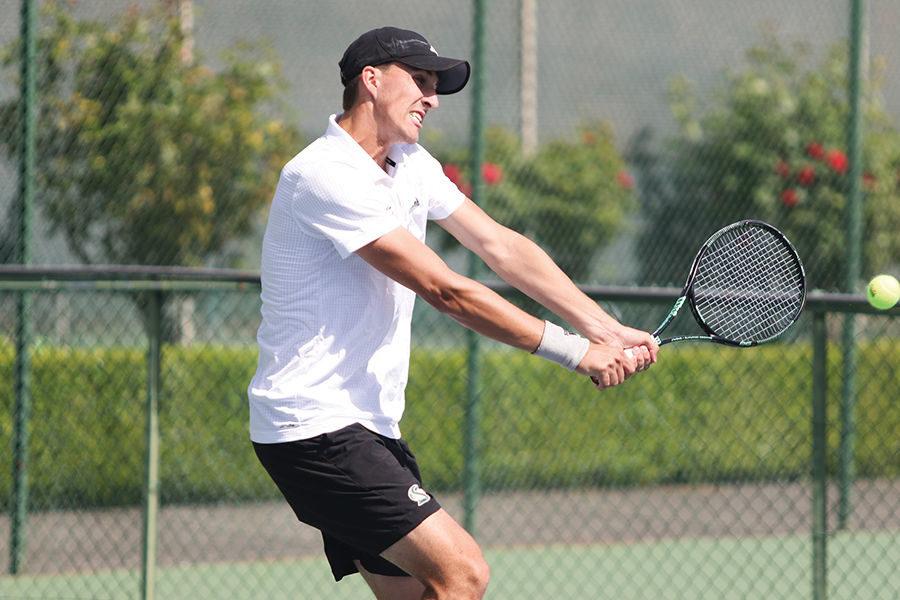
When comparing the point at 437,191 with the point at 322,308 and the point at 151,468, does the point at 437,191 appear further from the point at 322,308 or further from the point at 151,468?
the point at 151,468

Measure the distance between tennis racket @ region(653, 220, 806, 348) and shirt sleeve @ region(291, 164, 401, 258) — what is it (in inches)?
43.8

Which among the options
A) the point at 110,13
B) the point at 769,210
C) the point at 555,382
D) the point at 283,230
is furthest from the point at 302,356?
the point at 769,210

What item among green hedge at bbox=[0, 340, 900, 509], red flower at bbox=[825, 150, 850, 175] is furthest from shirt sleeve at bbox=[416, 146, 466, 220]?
red flower at bbox=[825, 150, 850, 175]

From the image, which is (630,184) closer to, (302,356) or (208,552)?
(208,552)

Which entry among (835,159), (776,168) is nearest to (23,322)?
(776,168)

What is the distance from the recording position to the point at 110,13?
6582 mm

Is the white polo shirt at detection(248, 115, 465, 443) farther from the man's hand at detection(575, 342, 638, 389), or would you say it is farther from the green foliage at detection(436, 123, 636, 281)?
the green foliage at detection(436, 123, 636, 281)

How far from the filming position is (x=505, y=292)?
526 cm

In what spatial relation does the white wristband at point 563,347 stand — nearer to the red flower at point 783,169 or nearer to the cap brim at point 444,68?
the cap brim at point 444,68

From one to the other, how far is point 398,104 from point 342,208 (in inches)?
14.2

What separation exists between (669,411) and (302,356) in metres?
4.79

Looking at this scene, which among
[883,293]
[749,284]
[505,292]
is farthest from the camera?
[505,292]

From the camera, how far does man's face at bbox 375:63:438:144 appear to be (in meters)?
3.67

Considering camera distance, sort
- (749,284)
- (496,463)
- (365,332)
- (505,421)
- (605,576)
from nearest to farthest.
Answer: (365,332) → (749,284) → (605,576) → (496,463) → (505,421)
